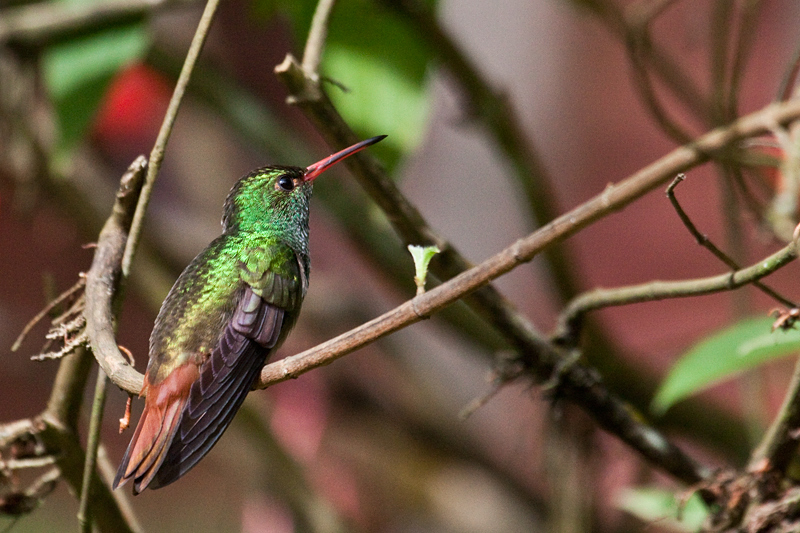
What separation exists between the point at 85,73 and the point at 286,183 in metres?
0.36

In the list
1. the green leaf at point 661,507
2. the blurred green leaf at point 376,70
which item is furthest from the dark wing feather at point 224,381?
the green leaf at point 661,507

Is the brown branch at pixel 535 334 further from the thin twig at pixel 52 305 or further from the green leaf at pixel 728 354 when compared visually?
the thin twig at pixel 52 305

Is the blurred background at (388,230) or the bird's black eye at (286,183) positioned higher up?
the blurred background at (388,230)

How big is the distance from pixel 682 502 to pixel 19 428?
54 cm

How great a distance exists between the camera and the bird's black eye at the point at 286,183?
60cm

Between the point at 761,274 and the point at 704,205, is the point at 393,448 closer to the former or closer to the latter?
the point at 704,205

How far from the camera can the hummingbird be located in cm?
42

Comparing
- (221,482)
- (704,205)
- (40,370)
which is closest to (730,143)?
(40,370)

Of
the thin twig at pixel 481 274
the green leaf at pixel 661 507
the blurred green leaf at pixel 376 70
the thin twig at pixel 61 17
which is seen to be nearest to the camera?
the thin twig at pixel 481 274

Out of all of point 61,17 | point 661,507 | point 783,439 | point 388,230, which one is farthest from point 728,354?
point 61,17

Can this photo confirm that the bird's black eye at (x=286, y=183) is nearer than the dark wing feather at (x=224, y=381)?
No

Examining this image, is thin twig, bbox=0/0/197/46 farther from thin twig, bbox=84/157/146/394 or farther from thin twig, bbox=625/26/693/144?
thin twig, bbox=625/26/693/144

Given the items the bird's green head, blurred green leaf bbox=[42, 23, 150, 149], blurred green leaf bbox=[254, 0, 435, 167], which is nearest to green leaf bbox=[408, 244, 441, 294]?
the bird's green head

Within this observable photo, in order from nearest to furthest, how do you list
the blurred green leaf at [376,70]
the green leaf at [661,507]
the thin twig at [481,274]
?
the thin twig at [481,274] → the blurred green leaf at [376,70] → the green leaf at [661,507]
